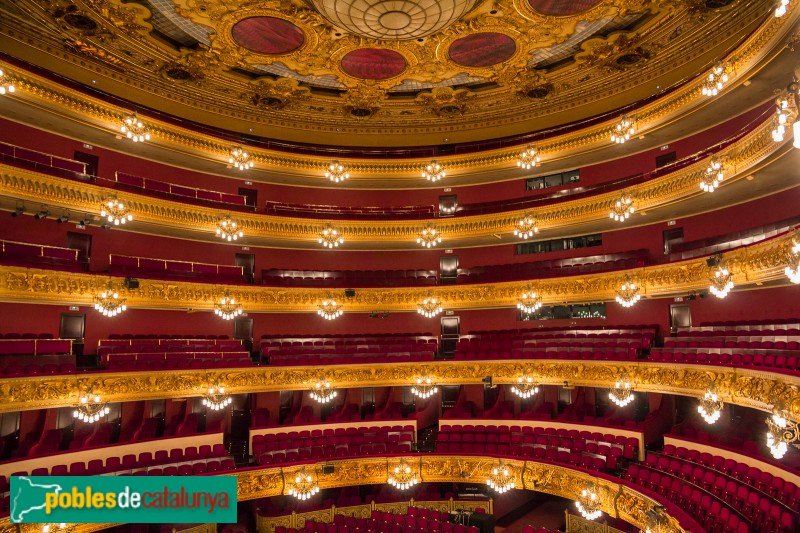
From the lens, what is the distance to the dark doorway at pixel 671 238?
20.1 metres

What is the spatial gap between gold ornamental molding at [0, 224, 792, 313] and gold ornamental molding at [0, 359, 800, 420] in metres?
2.63

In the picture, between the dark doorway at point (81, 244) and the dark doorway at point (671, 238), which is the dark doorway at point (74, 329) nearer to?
the dark doorway at point (81, 244)

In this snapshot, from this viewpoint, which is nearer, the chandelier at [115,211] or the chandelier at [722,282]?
the chandelier at [722,282]

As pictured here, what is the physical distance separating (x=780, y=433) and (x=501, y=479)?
9463 millimetres

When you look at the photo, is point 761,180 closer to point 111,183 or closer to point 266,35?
point 266,35

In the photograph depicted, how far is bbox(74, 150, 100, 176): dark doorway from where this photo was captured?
19.4m

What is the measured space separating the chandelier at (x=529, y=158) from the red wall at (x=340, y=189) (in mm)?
1228

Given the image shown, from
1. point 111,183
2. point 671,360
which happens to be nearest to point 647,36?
point 671,360

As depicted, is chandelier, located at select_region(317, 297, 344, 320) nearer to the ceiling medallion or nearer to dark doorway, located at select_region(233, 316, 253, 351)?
dark doorway, located at select_region(233, 316, 253, 351)

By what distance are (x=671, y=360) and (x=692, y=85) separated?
910 cm

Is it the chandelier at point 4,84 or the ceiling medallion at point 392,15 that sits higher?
the ceiling medallion at point 392,15

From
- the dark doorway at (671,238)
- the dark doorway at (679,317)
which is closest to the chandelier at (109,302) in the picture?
the dark doorway at (679,317)

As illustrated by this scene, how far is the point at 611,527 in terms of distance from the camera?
52.3ft

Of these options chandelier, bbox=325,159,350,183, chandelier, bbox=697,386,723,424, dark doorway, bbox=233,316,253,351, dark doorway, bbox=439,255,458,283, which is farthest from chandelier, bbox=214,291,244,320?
chandelier, bbox=697,386,723,424
